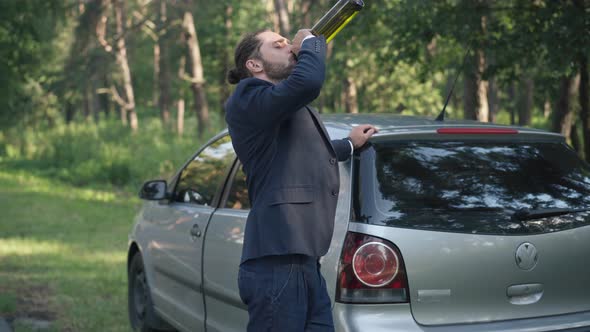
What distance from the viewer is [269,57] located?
3387 millimetres

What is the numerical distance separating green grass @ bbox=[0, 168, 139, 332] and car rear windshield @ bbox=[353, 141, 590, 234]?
3.53 meters

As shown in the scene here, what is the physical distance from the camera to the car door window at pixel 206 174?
5.20 m

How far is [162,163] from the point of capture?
2092 cm

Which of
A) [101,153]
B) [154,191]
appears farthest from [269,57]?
[101,153]

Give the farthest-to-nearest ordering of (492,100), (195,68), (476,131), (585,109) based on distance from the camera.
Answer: (492,100) → (195,68) → (585,109) → (476,131)

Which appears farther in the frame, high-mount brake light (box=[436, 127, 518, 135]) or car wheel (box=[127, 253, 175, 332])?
car wheel (box=[127, 253, 175, 332])

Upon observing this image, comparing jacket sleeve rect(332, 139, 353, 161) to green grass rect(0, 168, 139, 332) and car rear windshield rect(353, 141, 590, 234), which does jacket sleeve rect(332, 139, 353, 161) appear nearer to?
car rear windshield rect(353, 141, 590, 234)

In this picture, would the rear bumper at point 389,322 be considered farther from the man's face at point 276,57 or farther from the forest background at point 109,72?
the forest background at point 109,72

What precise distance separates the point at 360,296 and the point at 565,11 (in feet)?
18.8

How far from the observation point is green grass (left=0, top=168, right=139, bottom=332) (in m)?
7.13

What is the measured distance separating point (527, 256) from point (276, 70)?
1395mm

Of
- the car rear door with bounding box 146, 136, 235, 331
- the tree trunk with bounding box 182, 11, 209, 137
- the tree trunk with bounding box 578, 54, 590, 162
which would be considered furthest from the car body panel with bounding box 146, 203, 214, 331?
the tree trunk with bounding box 182, 11, 209, 137

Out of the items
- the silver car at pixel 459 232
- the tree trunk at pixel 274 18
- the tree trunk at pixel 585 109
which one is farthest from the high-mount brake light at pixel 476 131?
the tree trunk at pixel 274 18

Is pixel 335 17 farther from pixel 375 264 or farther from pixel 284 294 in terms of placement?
pixel 284 294
